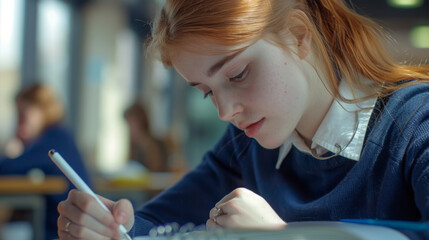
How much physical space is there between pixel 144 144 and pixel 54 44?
1556mm

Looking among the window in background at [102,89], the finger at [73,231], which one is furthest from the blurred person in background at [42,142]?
the window in background at [102,89]

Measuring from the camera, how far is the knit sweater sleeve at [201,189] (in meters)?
1.10

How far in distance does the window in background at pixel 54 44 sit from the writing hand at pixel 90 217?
14.4 ft

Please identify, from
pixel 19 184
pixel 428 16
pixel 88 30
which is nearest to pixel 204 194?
pixel 428 16

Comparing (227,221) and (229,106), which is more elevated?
(229,106)

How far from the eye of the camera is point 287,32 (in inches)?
36.4

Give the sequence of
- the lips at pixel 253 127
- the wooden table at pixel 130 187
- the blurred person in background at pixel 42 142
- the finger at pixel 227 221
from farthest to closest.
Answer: the wooden table at pixel 130 187, the blurred person in background at pixel 42 142, the lips at pixel 253 127, the finger at pixel 227 221

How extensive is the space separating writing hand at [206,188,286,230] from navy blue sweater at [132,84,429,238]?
19 cm

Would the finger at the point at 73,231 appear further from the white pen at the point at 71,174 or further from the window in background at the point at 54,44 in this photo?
the window in background at the point at 54,44

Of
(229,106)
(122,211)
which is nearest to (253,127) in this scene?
(229,106)

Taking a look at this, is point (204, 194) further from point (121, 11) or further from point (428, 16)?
point (121, 11)

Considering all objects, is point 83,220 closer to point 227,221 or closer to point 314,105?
point 227,221

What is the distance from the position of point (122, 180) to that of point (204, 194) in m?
2.65

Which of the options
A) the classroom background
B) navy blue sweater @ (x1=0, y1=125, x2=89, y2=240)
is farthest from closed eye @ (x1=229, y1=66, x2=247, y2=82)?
the classroom background
